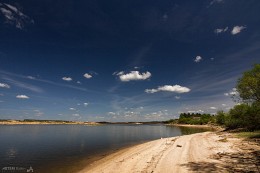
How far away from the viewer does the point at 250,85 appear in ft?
127

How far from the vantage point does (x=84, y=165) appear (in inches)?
1021

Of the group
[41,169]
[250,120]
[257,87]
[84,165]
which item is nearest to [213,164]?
[84,165]

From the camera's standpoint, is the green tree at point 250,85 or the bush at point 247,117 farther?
the bush at point 247,117

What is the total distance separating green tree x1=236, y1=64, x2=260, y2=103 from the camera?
37625 mm

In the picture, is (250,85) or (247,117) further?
(247,117)

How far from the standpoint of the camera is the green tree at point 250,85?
123 feet

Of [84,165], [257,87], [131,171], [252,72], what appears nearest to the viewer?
[131,171]

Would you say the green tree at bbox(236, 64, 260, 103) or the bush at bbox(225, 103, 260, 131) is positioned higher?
the green tree at bbox(236, 64, 260, 103)

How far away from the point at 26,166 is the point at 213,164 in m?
21.7

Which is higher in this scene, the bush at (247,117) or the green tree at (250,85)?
the green tree at (250,85)

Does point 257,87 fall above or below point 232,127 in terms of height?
above

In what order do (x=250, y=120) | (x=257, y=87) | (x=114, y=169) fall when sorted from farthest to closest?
(x=250, y=120) < (x=257, y=87) < (x=114, y=169)

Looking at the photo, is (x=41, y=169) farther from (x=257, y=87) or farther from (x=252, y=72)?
(x=252, y=72)

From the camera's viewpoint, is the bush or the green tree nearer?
the green tree
